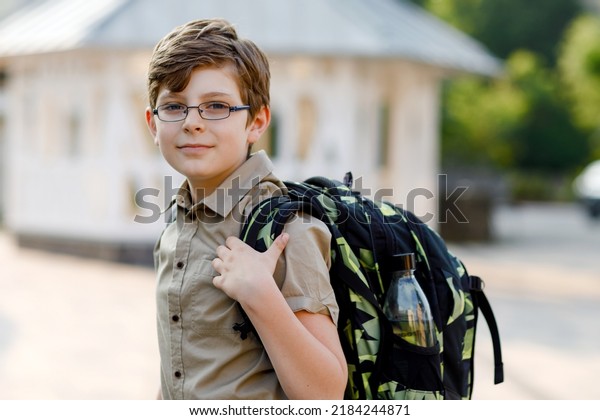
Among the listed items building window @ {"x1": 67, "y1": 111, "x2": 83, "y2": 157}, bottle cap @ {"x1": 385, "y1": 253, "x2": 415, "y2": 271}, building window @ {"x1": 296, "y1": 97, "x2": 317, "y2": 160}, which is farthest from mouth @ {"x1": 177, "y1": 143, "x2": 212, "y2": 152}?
building window @ {"x1": 67, "y1": 111, "x2": 83, "y2": 157}

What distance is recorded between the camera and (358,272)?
6.70ft

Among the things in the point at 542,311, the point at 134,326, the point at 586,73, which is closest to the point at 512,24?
the point at 586,73

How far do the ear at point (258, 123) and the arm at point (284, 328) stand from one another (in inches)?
13.3

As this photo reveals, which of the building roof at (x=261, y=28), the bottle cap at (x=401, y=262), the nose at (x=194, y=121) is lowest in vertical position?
the bottle cap at (x=401, y=262)

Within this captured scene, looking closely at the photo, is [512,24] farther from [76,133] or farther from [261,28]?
[261,28]

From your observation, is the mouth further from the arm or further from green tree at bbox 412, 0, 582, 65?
green tree at bbox 412, 0, 582, 65

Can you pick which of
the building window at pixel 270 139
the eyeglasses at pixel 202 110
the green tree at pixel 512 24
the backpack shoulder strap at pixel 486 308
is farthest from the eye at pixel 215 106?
the green tree at pixel 512 24

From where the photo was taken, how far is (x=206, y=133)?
6.86ft

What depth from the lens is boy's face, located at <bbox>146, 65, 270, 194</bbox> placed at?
2082 mm

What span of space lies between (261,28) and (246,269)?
10.3 meters

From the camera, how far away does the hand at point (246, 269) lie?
1915 millimetres

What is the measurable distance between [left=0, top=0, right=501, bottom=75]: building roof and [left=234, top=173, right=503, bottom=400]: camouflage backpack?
9.54 metres

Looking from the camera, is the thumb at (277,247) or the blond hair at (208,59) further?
the blond hair at (208,59)

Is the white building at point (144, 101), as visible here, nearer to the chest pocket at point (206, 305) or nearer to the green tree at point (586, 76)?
the chest pocket at point (206, 305)
